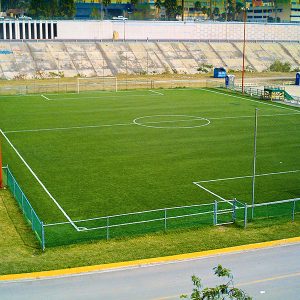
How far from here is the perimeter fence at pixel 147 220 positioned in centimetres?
2575

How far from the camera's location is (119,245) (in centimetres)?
2478

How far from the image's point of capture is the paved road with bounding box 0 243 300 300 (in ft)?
66.7

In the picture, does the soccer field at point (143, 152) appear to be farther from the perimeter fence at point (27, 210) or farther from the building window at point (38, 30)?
the building window at point (38, 30)

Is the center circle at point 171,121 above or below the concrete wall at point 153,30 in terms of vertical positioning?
below

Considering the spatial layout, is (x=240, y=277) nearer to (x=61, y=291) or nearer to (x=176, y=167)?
(x=61, y=291)

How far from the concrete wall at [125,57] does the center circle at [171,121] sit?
42.6 m

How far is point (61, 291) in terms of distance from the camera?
67.2 ft

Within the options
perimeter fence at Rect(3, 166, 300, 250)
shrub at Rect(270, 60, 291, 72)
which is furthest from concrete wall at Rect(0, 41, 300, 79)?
perimeter fence at Rect(3, 166, 300, 250)

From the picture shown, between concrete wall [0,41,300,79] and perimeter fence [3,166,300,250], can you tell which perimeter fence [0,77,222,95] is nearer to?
concrete wall [0,41,300,79]

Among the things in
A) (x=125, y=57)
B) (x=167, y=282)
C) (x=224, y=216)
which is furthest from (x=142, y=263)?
(x=125, y=57)

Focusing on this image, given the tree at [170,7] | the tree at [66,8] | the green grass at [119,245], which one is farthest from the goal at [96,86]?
the tree at [170,7]

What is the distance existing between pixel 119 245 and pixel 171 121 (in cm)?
3150

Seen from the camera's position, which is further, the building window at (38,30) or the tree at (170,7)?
the tree at (170,7)

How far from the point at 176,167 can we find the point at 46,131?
646 inches
